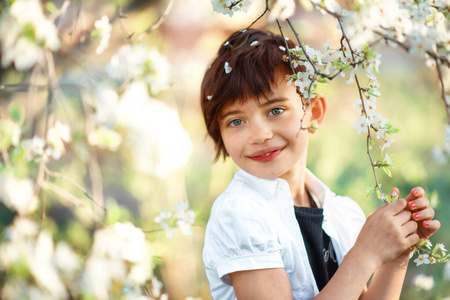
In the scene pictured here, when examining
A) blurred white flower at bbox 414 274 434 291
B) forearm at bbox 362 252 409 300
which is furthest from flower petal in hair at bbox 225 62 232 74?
blurred white flower at bbox 414 274 434 291

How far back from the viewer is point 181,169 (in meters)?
1.99

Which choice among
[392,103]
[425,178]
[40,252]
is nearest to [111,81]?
[40,252]

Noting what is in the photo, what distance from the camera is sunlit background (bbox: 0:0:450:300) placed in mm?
1892

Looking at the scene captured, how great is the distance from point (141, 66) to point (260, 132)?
2.55 feet

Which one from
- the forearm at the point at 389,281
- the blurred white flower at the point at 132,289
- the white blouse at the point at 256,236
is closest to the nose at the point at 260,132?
the white blouse at the point at 256,236

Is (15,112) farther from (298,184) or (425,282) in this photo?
(425,282)

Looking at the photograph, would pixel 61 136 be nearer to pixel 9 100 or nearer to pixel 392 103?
pixel 9 100

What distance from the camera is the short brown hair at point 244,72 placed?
112cm

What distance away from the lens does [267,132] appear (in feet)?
3.65

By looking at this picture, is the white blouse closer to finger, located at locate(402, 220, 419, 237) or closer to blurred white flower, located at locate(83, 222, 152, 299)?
finger, located at locate(402, 220, 419, 237)

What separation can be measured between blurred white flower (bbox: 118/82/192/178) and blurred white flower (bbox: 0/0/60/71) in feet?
1.07

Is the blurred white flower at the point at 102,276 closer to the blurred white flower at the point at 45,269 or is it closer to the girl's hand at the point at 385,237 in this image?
the blurred white flower at the point at 45,269

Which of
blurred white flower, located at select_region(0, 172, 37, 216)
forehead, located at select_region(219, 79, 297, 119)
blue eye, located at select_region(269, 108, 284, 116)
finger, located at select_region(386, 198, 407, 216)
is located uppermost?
blurred white flower, located at select_region(0, 172, 37, 216)

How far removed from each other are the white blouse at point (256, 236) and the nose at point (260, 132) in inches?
4.2
